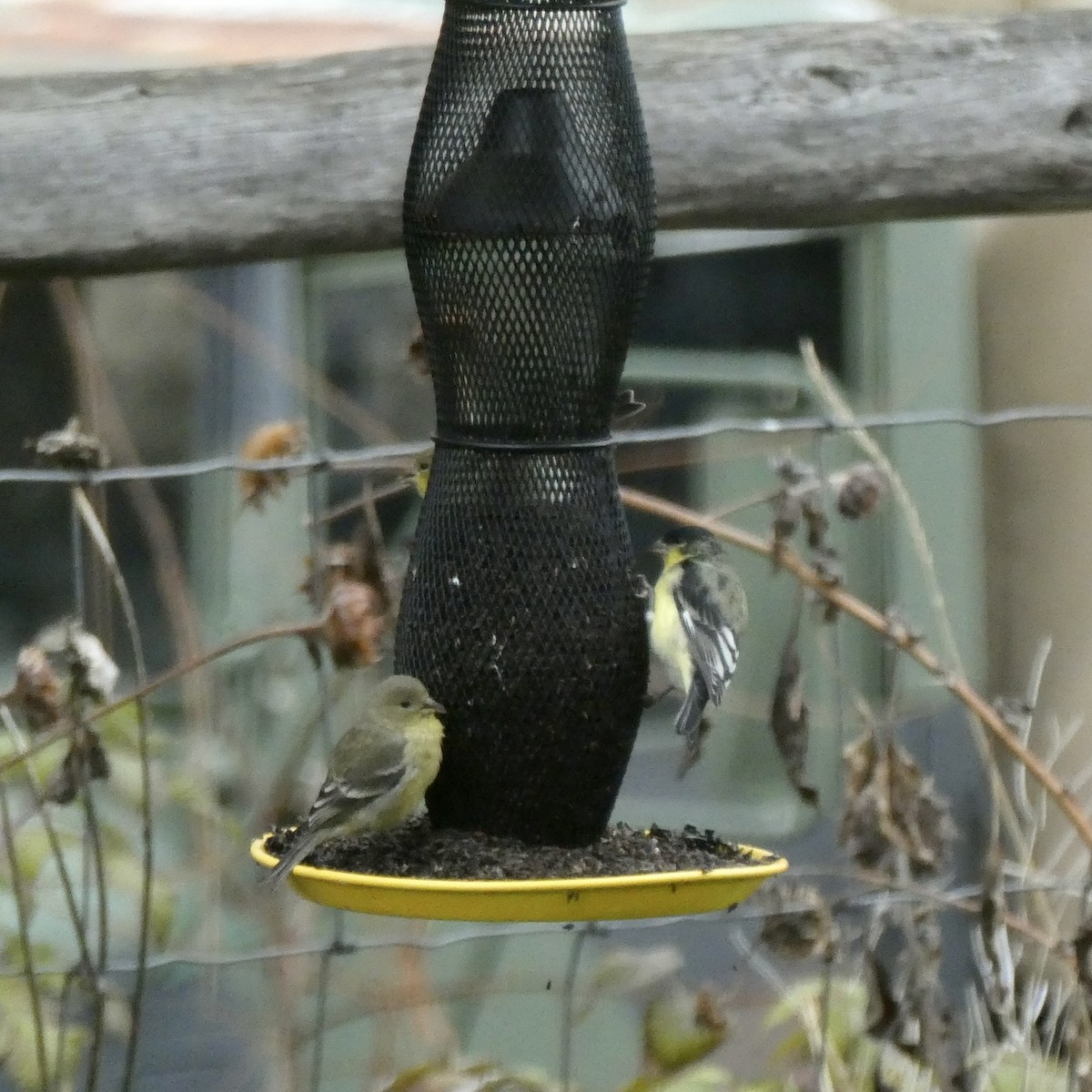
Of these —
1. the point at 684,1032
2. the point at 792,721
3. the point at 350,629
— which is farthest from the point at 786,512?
the point at 684,1032

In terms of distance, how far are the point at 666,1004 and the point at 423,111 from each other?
2269 mm

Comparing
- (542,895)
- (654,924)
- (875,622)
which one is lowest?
(654,924)

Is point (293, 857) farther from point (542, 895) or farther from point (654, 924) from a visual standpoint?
point (654, 924)

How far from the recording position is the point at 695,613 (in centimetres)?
377

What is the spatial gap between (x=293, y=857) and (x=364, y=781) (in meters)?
0.30

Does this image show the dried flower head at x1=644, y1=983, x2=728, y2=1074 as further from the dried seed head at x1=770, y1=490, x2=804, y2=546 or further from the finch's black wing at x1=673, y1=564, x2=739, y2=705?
the dried seed head at x1=770, y1=490, x2=804, y2=546

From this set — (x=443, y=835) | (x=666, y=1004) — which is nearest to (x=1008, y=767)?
(x=666, y=1004)

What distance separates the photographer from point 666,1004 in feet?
14.0

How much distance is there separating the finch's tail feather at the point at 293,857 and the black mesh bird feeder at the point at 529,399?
293mm

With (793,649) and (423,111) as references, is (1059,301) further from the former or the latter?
(423,111)

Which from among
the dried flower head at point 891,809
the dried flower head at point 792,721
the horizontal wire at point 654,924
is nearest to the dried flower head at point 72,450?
the horizontal wire at point 654,924

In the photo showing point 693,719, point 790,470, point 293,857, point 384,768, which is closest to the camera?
point 293,857

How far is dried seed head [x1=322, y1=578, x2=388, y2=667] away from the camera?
3355 mm

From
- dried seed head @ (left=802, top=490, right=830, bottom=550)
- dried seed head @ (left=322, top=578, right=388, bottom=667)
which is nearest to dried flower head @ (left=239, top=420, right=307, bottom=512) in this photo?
dried seed head @ (left=322, top=578, right=388, bottom=667)
